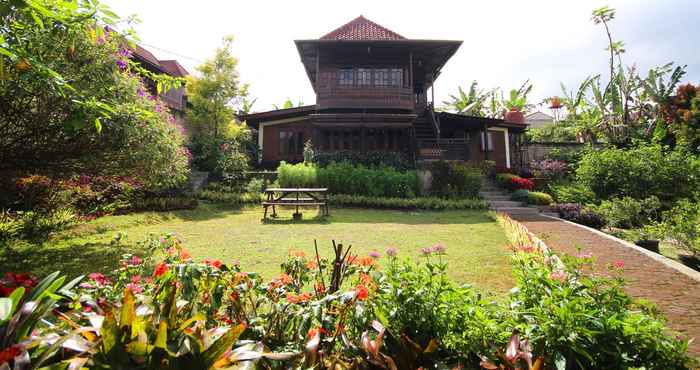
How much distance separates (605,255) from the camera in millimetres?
5711

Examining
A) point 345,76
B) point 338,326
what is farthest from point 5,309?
point 345,76

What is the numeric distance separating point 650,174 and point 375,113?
1260 centimetres

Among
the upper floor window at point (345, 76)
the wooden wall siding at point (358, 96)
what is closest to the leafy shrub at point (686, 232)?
the wooden wall siding at point (358, 96)

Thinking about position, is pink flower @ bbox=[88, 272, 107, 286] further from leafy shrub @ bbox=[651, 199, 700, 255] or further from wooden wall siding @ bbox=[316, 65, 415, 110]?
wooden wall siding @ bbox=[316, 65, 415, 110]

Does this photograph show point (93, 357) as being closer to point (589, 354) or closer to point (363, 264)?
point (363, 264)

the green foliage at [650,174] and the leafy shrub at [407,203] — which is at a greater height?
the green foliage at [650,174]

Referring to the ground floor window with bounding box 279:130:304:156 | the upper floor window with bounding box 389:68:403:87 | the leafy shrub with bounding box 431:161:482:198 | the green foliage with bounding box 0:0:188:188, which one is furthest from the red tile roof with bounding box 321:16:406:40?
the green foliage with bounding box 0:0:188:188

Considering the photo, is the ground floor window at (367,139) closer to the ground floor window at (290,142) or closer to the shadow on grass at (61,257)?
the ground floor window at (290,142)

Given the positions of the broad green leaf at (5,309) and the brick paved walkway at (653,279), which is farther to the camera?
the brick paved walkway at (653,279)

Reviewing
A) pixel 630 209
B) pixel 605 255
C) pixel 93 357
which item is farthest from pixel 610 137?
pixel 93 357

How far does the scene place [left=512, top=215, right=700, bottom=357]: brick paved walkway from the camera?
3197mm

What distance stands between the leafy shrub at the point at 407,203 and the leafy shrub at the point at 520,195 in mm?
1958

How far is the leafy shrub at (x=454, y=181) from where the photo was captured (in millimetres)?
13898

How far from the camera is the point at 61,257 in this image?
18.7 feet
